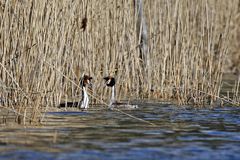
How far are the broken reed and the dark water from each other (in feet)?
2.02

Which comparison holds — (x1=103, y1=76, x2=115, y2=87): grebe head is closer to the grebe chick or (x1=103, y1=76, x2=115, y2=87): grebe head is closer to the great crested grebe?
the great crested grebe

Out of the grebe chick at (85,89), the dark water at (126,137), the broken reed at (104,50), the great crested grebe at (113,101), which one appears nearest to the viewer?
the dark water at (126,137)

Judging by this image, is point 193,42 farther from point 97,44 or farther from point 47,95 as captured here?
point 47,95

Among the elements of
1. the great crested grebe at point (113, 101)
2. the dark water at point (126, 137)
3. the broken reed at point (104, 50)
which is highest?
the broken reed at point (104, 50)

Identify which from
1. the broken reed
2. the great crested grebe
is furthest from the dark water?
the broken reed

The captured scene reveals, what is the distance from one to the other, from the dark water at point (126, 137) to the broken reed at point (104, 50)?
62 cm

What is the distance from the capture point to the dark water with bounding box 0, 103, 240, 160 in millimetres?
6781

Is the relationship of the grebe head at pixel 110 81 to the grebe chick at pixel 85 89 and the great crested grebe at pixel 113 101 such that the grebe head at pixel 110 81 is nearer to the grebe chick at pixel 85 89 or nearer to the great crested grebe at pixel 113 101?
the great crested grebe at pixel 113 101

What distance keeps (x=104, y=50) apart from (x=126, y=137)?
438cm

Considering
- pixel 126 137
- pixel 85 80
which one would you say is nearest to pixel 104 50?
pixel 85 80

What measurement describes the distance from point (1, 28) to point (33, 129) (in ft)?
6.70

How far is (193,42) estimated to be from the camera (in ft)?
41.9

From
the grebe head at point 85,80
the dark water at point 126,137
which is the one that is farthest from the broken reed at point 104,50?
the dark water at point 126,137

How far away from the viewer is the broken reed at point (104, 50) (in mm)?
9820
